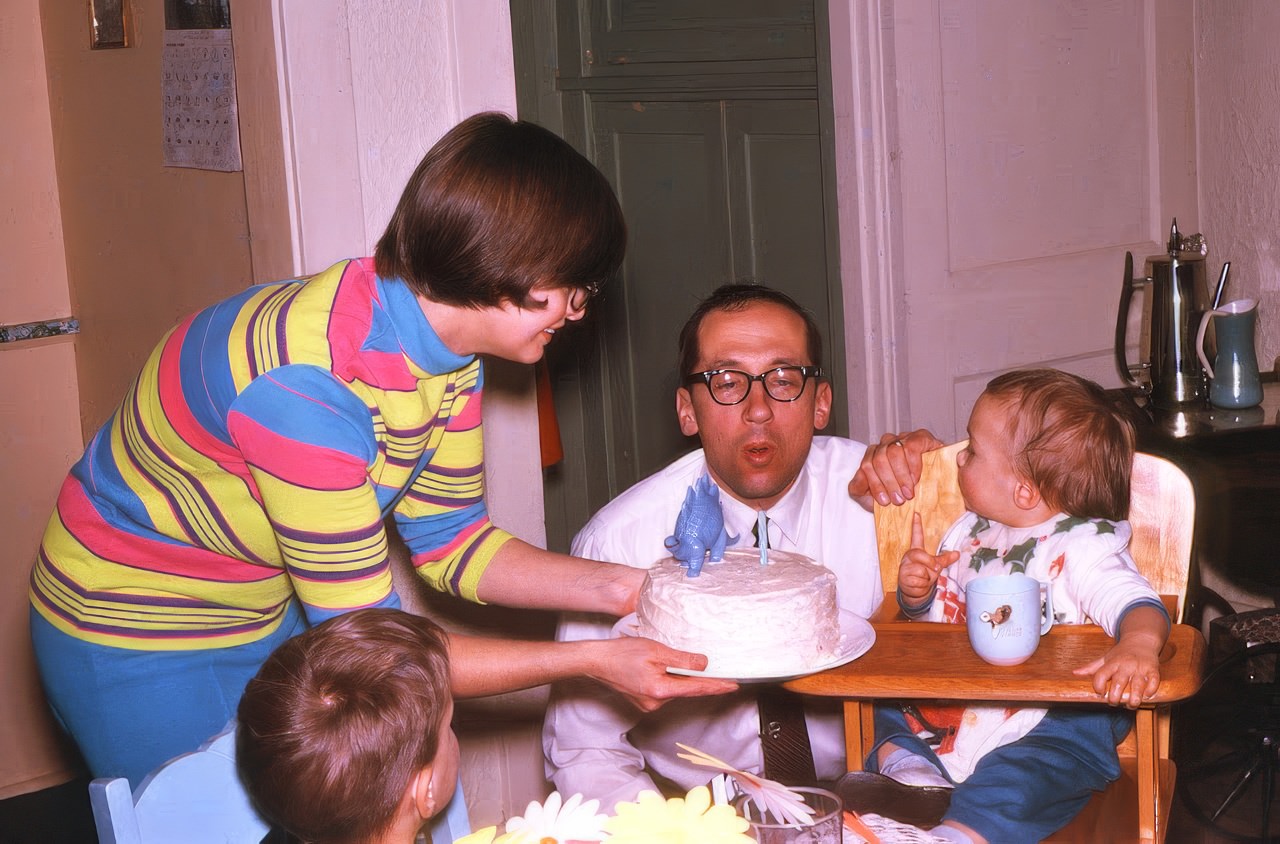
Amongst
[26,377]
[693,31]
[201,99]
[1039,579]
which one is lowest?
[1039,579]

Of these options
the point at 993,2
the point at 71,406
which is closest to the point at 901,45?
the point at 993,2

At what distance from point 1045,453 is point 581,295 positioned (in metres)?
0.83

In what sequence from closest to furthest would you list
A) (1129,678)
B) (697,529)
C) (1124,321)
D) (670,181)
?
1. (1129,678)
2. (697,529)
3. (1124,321)
4. (670,181)

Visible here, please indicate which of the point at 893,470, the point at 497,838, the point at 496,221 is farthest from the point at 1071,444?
A: the point at 497,838

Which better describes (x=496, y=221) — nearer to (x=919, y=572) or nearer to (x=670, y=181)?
(x=919, y=572)

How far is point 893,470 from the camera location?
7.98ft

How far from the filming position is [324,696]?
61.3 inches

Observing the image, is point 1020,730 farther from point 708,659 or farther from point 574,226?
point 574,226

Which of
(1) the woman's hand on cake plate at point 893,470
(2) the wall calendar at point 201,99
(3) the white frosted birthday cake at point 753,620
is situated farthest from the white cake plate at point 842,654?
(2) the wall calendar at point 201,99

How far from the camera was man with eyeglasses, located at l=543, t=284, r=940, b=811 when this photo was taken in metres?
2.39

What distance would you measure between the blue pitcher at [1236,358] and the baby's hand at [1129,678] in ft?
6.92

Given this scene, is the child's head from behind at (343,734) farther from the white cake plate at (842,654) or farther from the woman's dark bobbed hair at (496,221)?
the woman's dark bobbed hair at (496,221)

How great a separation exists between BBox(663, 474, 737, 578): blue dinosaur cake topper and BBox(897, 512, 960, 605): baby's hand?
15.8 inches

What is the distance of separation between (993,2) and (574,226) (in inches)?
92.7
